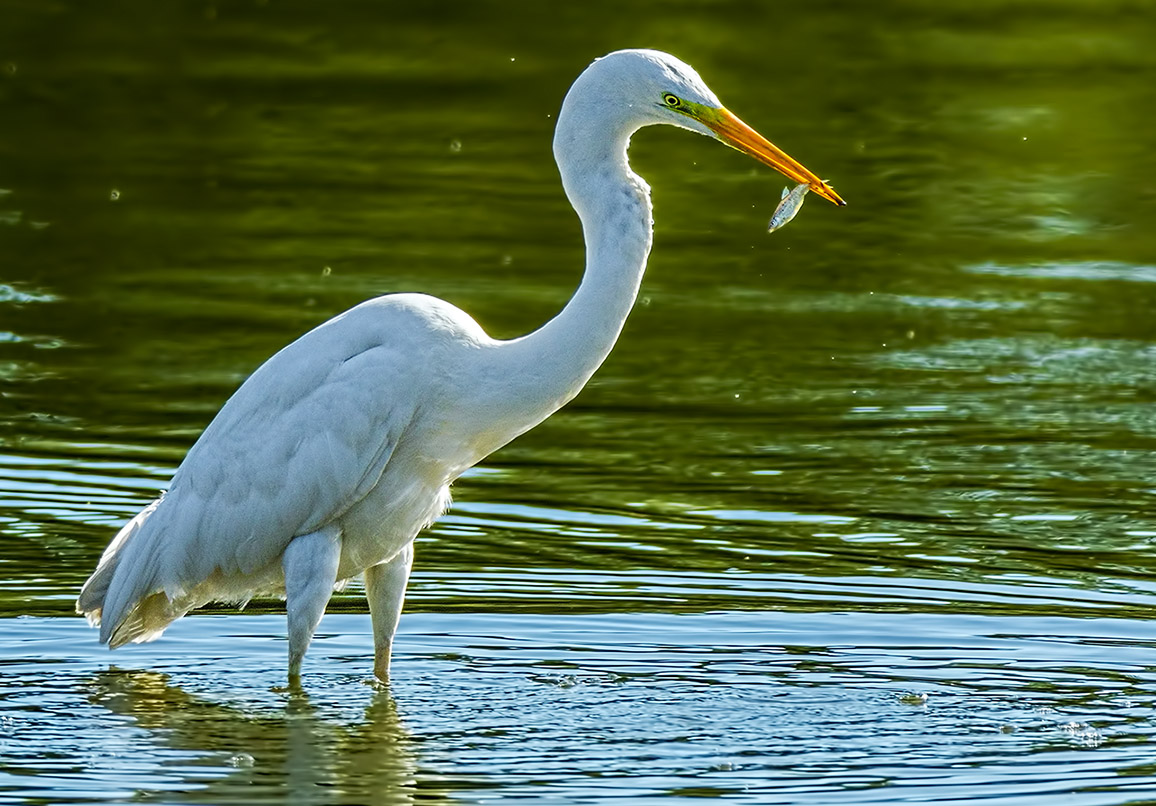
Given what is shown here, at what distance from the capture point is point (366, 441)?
834cm

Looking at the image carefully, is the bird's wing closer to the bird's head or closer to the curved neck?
the curved neck

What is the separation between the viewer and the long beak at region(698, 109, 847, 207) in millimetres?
8000

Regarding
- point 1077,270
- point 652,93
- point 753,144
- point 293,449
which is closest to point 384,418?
point 293,449

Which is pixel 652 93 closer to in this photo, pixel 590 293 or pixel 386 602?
pixel 590 293

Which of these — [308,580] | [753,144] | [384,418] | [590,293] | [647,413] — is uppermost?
[753,144]

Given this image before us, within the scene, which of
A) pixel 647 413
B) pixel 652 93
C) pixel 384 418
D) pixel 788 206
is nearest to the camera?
pixel 652 93

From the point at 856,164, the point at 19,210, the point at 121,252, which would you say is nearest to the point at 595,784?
the point at 121,252

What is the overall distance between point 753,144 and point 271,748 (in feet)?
8.92

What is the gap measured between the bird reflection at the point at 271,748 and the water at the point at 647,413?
0.02 metres

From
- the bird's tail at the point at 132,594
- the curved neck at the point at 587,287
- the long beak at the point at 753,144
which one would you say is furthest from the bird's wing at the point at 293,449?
the long beak at the point at 753,144

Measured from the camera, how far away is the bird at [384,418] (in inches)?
314

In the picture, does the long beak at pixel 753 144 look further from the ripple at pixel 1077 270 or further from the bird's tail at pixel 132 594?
the ripple at pixel 1077 270

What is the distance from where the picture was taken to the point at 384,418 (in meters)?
8.30

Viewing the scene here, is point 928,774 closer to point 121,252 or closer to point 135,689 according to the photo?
point 135,689
